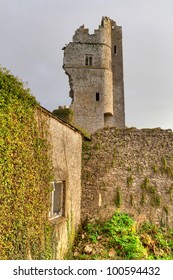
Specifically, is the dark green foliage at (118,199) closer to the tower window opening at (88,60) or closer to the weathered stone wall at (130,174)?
the weathered stone wall at (130,174)

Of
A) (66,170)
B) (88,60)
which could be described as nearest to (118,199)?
(66,170)

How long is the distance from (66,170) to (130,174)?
3497mm

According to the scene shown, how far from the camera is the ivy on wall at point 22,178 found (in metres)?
4.28

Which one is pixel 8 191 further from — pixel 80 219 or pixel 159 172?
pixel 159 172

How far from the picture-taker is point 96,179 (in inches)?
407

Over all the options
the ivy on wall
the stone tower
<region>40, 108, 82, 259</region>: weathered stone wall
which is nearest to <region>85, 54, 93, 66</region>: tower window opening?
the stone tower

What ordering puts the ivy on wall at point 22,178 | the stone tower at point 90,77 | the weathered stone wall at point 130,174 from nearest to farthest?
the ivy on wall at point 22,178
the weathered stone wall at point 130,174
the stone tower at point 90,77

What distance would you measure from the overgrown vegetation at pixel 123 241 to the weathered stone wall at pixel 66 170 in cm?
51

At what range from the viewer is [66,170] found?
801cm

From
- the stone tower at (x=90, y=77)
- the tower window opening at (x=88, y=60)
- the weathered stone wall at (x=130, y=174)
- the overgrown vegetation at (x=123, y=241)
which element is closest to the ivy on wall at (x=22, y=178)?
the overgrown vegetation at (x=123, y=241)

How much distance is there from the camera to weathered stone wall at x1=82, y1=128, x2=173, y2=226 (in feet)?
33.2

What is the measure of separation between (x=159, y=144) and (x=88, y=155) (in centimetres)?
311

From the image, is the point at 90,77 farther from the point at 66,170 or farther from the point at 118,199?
the point at 66,170

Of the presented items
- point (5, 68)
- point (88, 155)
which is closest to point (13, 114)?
point (5, 68)
